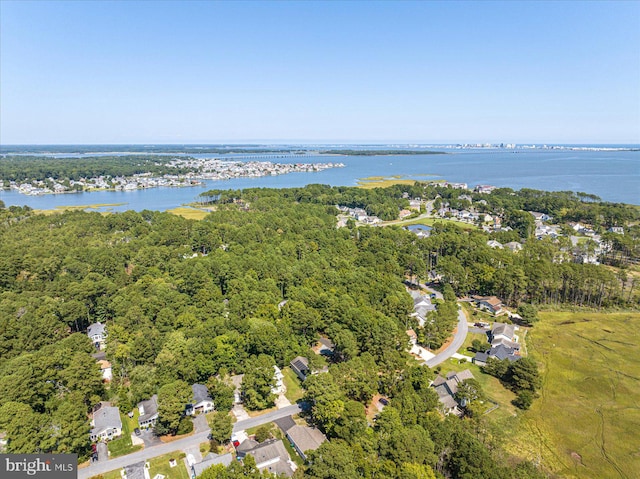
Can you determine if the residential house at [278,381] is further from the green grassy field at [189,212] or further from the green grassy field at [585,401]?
the green grassy field at [189,212]

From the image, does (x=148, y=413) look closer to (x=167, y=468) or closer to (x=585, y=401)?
(x=167, y=468)

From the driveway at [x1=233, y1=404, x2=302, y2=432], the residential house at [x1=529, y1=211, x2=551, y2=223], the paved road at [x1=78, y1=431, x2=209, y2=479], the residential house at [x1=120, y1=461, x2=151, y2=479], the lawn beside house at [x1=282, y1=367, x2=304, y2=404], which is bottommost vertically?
the lawn beside house at [x1=282, y1=367, x2=304, y2=404]

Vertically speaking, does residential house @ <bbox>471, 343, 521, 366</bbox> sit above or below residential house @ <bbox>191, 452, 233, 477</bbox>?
below

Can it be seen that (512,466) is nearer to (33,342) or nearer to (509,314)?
(509,314)

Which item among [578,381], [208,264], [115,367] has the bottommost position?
[578,381]

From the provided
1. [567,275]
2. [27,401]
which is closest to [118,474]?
[27,401]

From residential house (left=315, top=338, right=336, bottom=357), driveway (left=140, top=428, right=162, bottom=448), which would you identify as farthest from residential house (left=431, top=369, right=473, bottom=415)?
driveway (left=140, top=428, right=162, bottom=448)

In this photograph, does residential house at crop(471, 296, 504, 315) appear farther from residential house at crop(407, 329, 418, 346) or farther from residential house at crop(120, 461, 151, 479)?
residential house at crop(120, 461, 151, 479)
